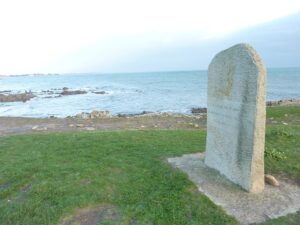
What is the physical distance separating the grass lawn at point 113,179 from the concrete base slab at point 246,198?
0.22m

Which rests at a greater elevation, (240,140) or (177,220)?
(240,140)

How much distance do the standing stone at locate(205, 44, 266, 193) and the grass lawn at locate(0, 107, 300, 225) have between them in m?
1.01

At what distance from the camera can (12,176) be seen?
341 inches

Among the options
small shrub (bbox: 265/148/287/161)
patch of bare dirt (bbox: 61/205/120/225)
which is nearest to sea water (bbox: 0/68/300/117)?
small shrub (bbox: 265/148/287/161)

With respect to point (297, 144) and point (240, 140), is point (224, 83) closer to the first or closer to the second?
point (240, 140)

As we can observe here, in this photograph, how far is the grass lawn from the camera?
6645mm

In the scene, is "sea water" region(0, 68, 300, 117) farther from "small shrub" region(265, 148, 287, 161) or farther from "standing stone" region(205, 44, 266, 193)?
"standing stone" region(205, 44, 266, 193)

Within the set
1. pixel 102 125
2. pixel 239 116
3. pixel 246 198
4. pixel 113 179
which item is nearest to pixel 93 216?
pixel 113 179

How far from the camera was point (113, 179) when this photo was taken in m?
8.07

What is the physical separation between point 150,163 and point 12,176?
346cm

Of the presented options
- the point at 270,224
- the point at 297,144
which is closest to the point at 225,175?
the point at 270,224

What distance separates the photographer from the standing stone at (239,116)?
22.8 ft

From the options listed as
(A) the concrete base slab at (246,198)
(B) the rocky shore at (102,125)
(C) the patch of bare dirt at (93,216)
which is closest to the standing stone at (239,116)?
(A) the concrete base slab at (246,198)

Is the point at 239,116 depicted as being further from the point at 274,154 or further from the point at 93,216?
the point at 93,216
